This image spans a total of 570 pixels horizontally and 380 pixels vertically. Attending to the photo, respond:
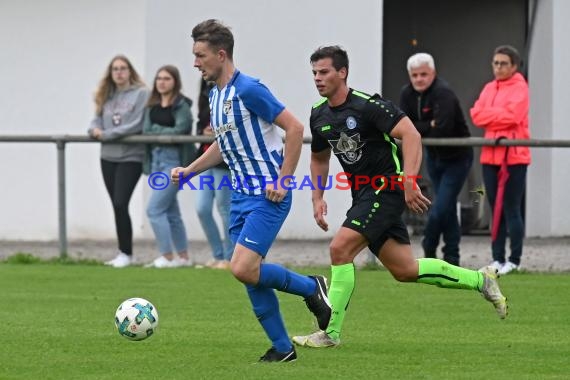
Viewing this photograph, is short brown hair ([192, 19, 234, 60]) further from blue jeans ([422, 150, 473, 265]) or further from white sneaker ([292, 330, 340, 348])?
blue jeans ([422, 150, 473, 265])

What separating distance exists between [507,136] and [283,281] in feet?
19.0

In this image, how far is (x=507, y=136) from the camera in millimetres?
13023

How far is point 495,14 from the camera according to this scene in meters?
18.3

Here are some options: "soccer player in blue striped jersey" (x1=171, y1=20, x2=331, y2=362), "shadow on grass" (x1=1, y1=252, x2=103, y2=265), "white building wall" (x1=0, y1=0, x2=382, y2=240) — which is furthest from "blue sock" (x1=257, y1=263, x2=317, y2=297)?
"white building wall" (x1=0, y1=0, x2=382, y2=240)

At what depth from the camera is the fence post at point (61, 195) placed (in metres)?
14.2

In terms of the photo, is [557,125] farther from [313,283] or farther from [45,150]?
[313,283]

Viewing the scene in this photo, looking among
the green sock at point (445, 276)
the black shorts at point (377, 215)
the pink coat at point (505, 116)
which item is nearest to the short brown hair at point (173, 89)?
the pink coat at point (505, 116)

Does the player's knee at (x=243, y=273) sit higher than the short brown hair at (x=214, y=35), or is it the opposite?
the short brown hair at (x=214, y=35)

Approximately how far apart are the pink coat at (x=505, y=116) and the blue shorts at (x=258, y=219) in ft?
18.0

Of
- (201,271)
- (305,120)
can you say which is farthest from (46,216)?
(201,271)

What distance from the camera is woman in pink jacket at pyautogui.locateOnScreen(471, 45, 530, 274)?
12.9 meters

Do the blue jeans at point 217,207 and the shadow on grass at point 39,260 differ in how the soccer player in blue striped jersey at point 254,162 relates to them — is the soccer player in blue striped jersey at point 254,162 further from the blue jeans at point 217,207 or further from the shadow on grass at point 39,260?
the shadow on grass at point 39,260

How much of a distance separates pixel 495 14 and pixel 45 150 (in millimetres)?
6214

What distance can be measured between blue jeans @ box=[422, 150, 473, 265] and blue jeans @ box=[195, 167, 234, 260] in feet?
6.48
